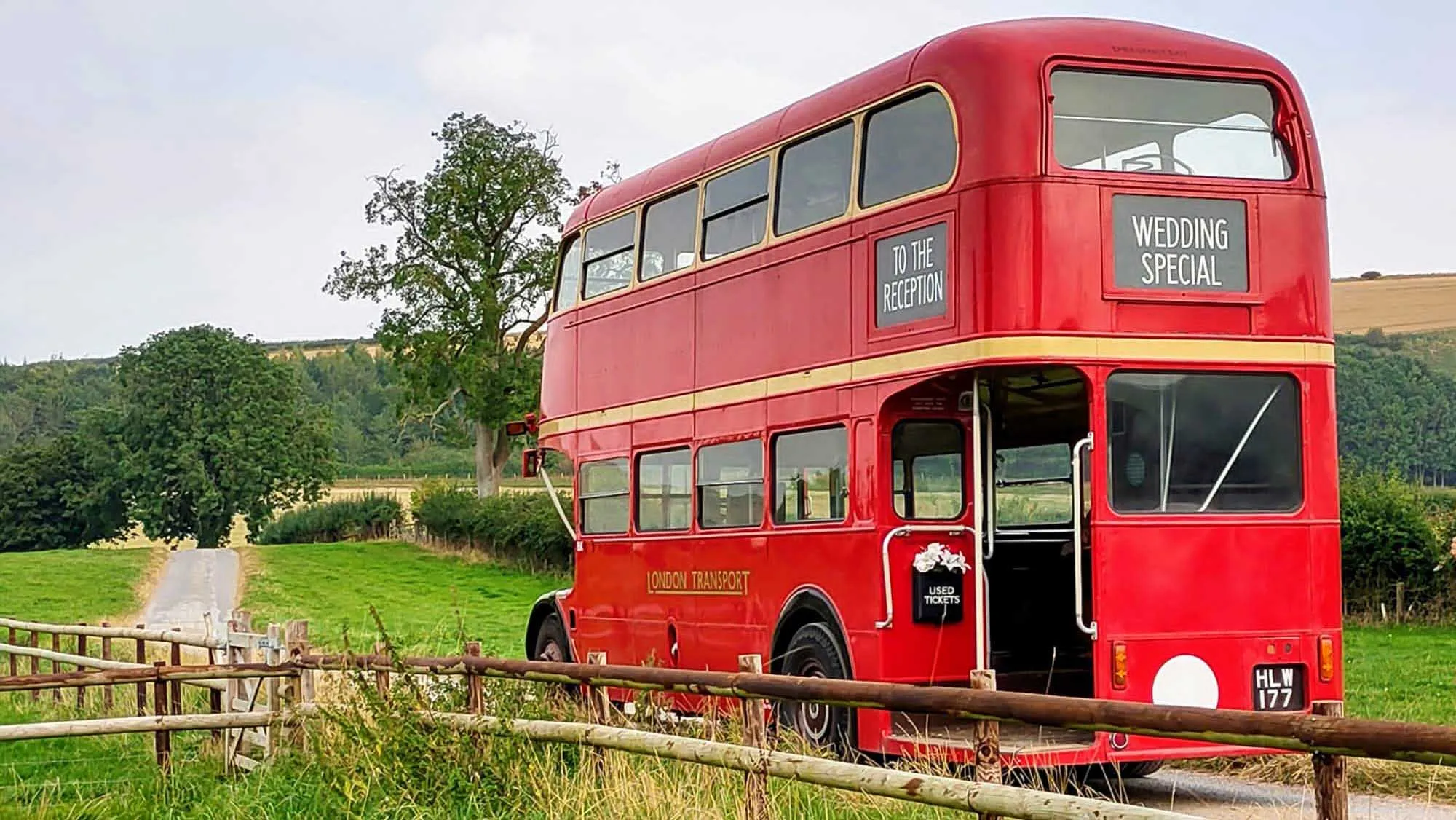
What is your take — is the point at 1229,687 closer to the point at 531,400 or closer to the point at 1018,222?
the point at 1018,222

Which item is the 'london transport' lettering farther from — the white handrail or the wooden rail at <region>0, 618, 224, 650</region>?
the wooden rail at <region>0, 618, 224, 650</region>

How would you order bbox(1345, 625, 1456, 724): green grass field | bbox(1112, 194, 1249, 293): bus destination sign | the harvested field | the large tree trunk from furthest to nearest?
the harvested field, the large tree trunk, bbox(1345, 625, 1456, 724): green grass field, bbox(1112, 194, 1249, 293): bus destination sign

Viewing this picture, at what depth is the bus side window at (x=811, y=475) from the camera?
42.6 feet

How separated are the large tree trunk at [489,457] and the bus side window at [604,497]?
42.6 metres

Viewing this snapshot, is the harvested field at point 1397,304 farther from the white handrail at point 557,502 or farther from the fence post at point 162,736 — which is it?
the fence post at point 162,736

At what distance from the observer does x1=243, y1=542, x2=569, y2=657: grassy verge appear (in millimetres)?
36312

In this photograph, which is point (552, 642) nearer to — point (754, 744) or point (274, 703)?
point (274, 703)

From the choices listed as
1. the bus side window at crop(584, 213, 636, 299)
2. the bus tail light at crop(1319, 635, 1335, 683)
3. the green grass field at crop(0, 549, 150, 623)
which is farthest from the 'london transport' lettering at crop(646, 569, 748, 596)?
the green grass field at crop(0, 549, 150, 623)

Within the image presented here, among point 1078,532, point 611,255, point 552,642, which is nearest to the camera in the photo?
point 1078,532

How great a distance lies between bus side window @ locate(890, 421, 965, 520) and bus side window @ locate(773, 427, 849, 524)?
1.46ft

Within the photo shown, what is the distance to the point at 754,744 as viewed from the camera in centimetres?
940

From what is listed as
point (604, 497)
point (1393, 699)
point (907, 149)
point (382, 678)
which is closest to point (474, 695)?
point (382, 678)

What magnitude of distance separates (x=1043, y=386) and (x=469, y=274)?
49.0 m

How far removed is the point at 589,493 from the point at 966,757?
6993 millimetres
